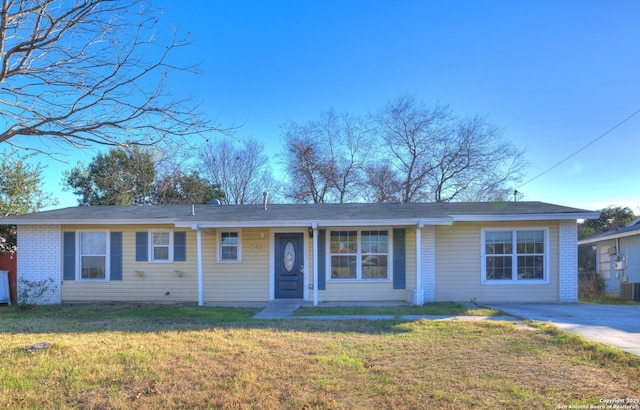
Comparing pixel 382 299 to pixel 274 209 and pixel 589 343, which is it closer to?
pixel 274 209

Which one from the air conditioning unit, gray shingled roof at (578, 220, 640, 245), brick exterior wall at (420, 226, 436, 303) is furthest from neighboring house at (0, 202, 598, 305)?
gray shingled roof at (578, 220, 640, 245)

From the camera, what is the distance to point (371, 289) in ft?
40.5

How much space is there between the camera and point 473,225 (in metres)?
12.3

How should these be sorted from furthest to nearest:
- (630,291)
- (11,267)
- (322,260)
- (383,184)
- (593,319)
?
(383,184), (630,291), (11,267), (322,260), (593,319)

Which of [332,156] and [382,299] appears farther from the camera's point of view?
[332,156]

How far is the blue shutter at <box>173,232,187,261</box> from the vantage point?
41.6 feet

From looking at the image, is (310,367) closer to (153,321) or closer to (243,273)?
(153,321)

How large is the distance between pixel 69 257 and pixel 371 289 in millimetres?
8733

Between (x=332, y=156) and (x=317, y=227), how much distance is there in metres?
17.1

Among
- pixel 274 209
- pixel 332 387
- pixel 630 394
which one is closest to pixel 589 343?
pixel 630 394

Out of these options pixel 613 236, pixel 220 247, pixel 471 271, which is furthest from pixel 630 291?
pixel 220 247

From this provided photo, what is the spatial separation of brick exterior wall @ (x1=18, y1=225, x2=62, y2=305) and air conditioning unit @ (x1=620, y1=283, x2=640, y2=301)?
1894 centimetres

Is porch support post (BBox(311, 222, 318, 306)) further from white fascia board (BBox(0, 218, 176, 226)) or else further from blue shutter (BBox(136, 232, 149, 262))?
blue shutter (BBox(136, 232, 149, 262))

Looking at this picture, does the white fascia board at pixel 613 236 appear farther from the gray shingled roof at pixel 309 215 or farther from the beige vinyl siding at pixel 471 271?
the beige vinyl siding at pixel 471 271
